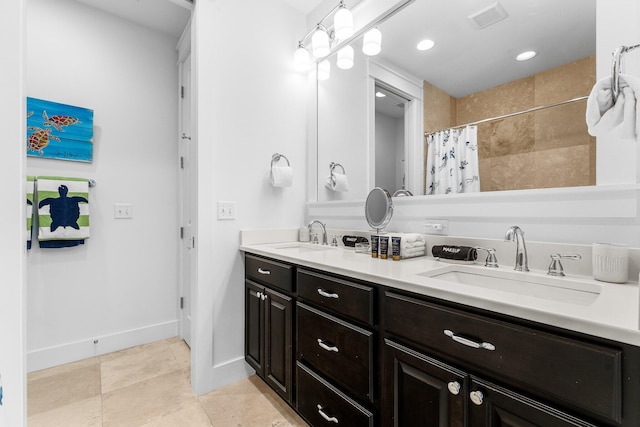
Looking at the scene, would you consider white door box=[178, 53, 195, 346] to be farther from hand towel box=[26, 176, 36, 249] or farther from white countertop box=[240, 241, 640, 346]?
white countertop box=[240, 241, 640, 346]

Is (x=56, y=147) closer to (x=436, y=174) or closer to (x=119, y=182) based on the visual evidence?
(x=119, y=182)

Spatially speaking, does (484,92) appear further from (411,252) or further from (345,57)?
(345,57)

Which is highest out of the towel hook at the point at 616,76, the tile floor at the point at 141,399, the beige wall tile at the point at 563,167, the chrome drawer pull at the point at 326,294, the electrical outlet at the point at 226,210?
the towel hook at the point at 616,76

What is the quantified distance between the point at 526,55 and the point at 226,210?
1.78 m

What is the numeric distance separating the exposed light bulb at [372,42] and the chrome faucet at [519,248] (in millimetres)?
1329

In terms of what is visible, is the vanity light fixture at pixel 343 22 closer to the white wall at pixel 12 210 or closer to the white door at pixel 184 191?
the white door at pixel 184 191

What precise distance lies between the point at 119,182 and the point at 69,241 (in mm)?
554

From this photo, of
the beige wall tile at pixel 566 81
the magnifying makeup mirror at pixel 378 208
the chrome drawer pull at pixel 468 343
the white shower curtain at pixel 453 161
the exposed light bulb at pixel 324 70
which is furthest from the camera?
the exposed light bulb at pixel 324 70

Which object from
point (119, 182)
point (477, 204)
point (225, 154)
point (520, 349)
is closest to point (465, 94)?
point (477, 204)

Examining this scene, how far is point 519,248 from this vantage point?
1.13m

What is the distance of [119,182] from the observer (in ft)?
7.64

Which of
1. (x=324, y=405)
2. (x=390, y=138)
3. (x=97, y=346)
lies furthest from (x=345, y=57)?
(x=97, y=346)

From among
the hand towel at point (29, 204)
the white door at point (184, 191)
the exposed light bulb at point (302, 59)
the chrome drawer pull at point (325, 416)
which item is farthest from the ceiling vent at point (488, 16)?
the hand towel at point (29, 204)

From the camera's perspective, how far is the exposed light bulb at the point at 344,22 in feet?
6.00
